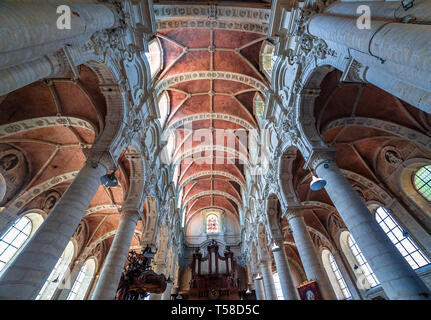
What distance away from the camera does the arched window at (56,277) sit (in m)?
14.9

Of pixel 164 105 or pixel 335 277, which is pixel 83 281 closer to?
pixel 164 105

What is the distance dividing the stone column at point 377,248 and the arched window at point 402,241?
935 centimetres

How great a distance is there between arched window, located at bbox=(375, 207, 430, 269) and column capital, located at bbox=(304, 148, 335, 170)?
355 inches

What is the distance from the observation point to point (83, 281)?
1873cm

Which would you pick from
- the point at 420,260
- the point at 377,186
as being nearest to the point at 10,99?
the point at 377,186

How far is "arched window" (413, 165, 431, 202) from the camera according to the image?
11.5m

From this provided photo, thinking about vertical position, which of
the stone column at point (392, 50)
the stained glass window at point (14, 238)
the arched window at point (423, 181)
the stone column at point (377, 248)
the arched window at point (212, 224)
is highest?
the arched window at point (212, 224)

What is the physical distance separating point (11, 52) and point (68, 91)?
6819 mm

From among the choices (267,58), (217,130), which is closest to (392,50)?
(267,58)

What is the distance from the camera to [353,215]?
17.7 ft

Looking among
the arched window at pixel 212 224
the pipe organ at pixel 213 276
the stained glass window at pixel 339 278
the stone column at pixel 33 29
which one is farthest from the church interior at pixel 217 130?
the arched window at pixel 212 224

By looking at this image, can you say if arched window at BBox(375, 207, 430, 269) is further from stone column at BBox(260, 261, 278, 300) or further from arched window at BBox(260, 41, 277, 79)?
arched window at BBox(260, 41, 277, 79)

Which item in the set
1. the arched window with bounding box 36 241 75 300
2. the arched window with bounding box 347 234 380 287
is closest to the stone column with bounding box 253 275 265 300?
the arched window with bounding box 347 234 380 287

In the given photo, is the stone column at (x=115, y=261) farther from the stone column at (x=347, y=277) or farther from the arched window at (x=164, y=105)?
the stone column at (x=347, y=277)
